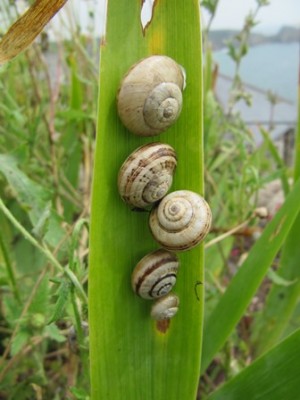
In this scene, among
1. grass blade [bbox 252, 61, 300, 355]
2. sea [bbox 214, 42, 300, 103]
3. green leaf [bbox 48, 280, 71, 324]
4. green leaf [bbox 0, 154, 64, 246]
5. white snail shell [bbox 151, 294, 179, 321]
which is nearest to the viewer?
green leaf [bbox 48, 280, 71, 324]

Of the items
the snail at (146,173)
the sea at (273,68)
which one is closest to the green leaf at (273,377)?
the snail at (146,173)

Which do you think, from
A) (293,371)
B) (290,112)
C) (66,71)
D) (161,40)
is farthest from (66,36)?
(290,112)

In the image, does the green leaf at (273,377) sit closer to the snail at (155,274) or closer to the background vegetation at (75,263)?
the background vegetation at (75,263)

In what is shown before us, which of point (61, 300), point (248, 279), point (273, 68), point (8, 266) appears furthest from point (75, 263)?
point (273, 68)

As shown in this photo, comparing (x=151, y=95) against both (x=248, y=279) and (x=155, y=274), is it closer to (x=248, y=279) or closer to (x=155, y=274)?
(x=155, y=274)

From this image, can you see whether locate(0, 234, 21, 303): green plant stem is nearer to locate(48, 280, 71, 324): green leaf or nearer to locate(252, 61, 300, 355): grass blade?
locate(48, 280, 71, 324): green leaf

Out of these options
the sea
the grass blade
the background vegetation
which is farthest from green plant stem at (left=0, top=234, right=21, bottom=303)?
the sea
